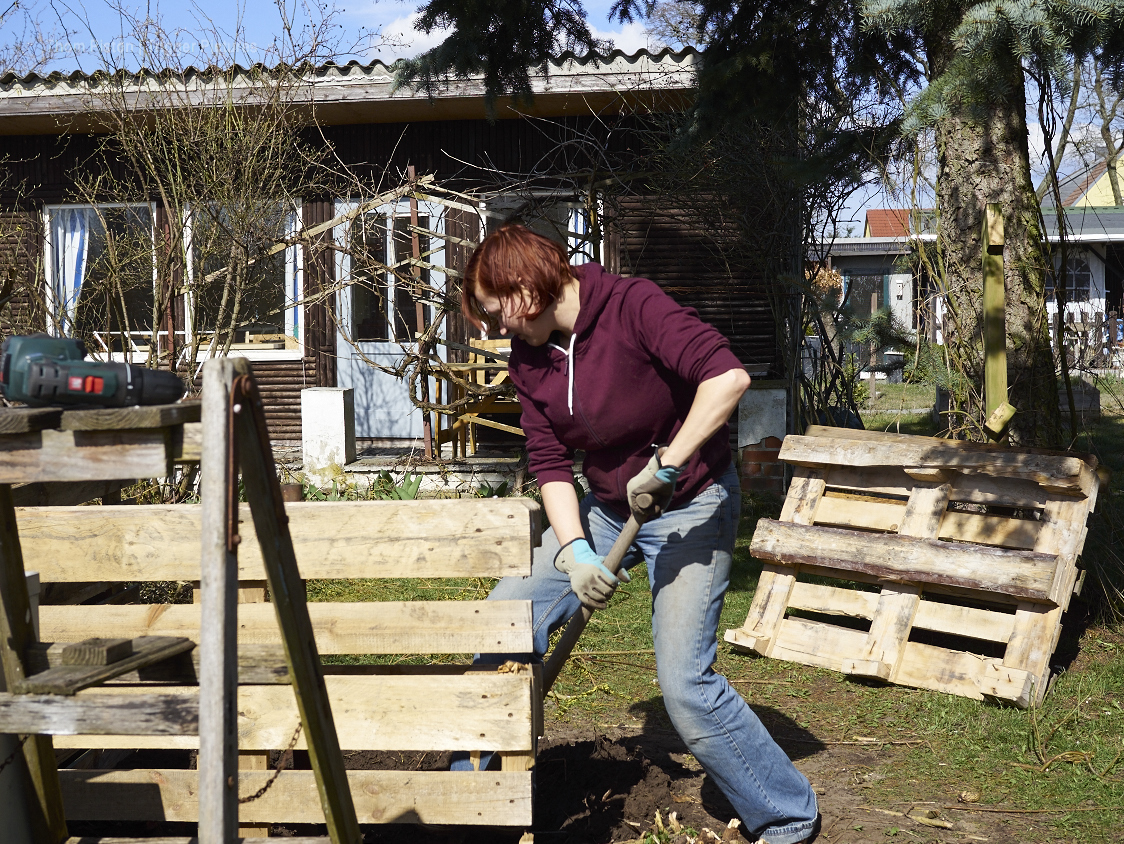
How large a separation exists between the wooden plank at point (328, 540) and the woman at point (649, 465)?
162 mm

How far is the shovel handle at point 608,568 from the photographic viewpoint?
2.45 meters

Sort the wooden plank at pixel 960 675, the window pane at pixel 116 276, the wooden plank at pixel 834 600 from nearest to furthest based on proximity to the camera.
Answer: the wooden plank at pixel 960 675 → the wooden plank at pixel 834 600 → the window pane at pixel 116 276

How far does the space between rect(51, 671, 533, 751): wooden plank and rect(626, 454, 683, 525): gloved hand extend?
54 cm

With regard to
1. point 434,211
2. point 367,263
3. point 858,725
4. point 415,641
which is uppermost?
point 434,211

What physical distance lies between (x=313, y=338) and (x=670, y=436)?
23.0ft

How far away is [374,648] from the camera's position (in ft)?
8.52

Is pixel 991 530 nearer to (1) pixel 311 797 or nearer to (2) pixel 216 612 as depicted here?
(1) pixel 311 797

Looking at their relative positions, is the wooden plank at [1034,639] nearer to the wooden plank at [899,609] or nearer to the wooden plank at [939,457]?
the wooden plank at [899,609]

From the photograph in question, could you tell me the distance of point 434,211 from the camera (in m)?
8.81

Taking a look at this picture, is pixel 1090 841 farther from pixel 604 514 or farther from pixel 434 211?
pixel 434 211

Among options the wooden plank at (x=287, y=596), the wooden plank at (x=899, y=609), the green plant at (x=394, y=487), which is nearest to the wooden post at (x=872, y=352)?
the wooden plank at (x=899, y=609)

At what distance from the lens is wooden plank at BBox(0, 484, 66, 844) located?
2.08 m

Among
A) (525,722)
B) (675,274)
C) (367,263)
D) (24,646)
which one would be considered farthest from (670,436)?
(675,274)

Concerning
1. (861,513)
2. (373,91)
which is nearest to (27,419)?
(861,513)
